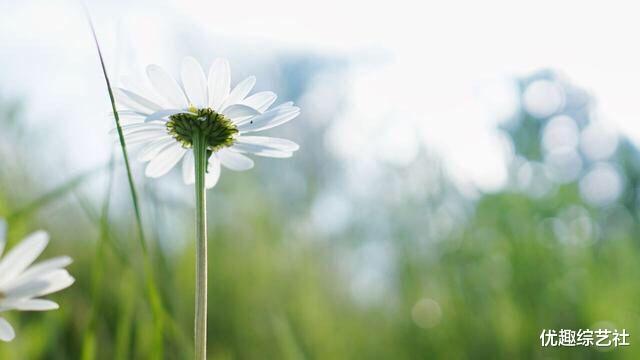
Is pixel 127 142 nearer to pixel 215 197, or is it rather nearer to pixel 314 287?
pixel 314 287

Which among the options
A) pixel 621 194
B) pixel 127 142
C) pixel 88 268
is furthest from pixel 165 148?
pixel 621 194

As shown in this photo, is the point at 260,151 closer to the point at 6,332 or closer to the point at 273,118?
the point at 273,118

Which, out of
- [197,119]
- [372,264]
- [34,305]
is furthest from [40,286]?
[372,264]

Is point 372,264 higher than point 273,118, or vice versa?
point 273,118

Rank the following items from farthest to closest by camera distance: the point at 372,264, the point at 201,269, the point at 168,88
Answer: the point at 372,264 → the point at 168,88 → the point at 201,269

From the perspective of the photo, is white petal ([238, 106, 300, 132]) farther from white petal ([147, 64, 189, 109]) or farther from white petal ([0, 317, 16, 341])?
white petal ([0, 317, 16, 341])

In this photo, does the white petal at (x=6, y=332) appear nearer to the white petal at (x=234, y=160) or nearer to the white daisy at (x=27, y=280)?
the white daisy at (x=27, y=280)

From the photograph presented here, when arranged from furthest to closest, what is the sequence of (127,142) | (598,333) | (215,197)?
1. (215,197)
2. (598,333)
3. (127,142)
